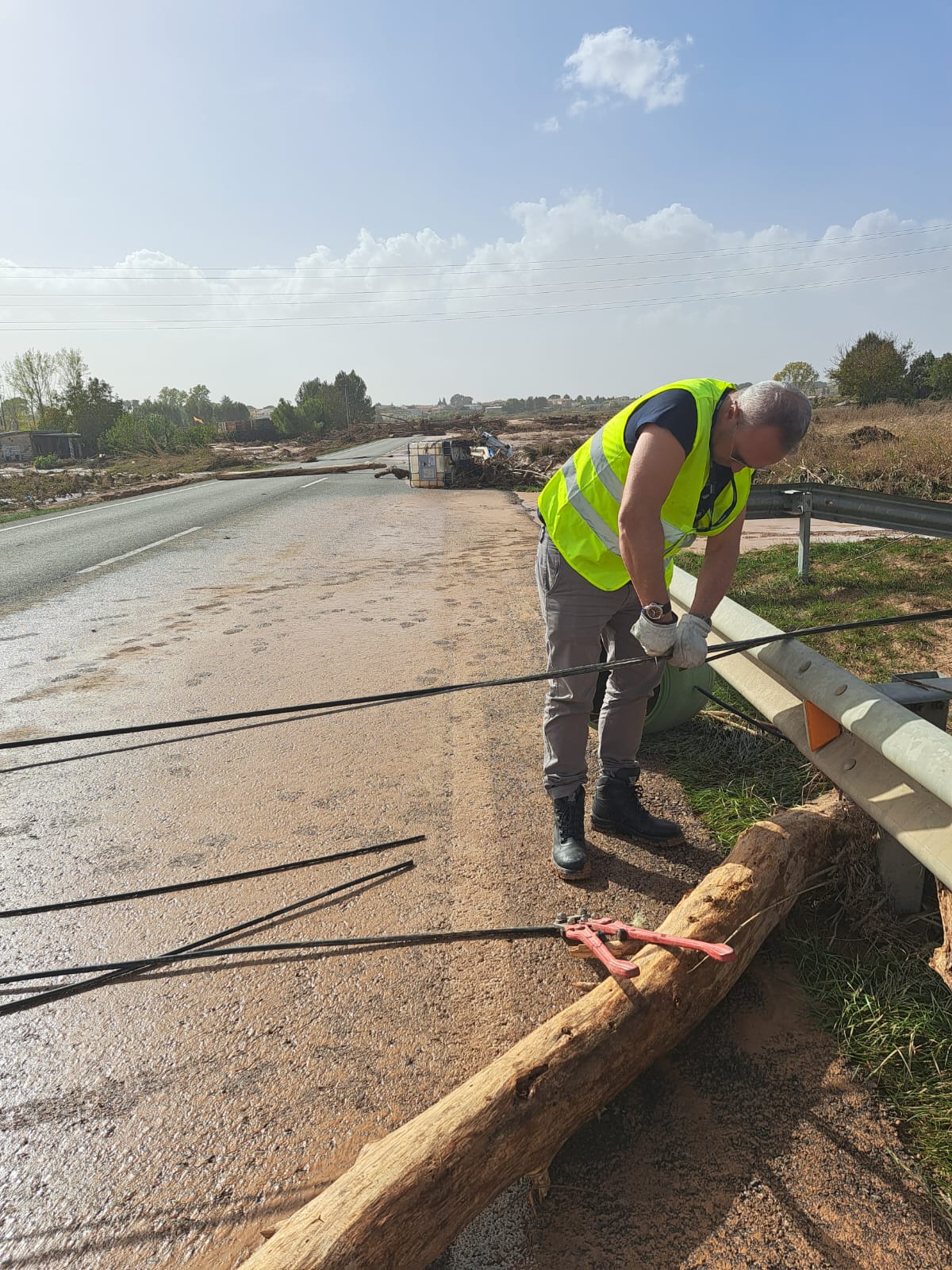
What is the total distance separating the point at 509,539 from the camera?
38.8ft

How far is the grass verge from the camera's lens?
2008mm

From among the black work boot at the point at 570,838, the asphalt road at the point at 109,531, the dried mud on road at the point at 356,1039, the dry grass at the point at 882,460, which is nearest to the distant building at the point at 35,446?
the asphalt road at the point at 109,531

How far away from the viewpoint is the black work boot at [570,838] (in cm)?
298

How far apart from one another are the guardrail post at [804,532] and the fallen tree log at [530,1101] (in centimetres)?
521

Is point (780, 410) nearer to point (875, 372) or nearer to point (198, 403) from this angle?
point (875, 372)

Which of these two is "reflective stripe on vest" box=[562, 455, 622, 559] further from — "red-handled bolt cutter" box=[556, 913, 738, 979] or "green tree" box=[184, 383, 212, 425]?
"green tree" box=[184, 383, 212, 425]

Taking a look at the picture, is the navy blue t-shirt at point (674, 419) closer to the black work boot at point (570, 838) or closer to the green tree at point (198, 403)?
the black work boot at point (570, 838)

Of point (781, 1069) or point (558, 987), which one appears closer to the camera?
point (781, 1069)

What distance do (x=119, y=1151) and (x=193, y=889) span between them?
115cm

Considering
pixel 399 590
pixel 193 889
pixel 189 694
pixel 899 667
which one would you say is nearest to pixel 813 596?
pixel 899 667

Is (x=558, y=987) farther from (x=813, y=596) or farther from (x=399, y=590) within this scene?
(x=399, y=590)

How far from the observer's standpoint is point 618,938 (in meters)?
2.33

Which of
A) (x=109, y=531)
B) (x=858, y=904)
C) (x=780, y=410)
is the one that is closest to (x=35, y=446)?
(x=109, y=531)

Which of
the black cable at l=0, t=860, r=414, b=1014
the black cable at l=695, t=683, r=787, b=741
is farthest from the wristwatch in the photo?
the black cable at l=695, t=683, r=787, b=741
